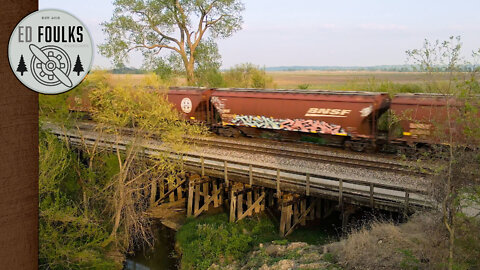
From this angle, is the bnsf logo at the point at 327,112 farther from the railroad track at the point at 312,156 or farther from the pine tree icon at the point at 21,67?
the pine tree icon at the point at 21,67

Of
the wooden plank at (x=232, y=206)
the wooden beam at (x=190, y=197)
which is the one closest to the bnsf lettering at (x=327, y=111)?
the wooden plank at (x=232, y=206)

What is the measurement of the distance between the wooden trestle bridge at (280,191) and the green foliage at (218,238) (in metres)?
0.61

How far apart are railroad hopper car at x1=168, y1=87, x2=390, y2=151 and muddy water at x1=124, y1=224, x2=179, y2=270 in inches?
318

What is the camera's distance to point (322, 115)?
20.8 m

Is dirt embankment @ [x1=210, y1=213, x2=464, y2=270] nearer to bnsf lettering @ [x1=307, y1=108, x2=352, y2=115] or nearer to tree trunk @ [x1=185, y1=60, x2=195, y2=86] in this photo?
bnsf lettering @ [x1=307, y1=108, x2=352, y2=115]

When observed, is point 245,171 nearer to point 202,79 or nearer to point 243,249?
point 243,249

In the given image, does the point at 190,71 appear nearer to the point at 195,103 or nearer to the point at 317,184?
the point at 195,103

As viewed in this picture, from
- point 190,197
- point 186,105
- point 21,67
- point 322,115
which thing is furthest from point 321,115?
point 21,67

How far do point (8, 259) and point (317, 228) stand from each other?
1683 centimetres

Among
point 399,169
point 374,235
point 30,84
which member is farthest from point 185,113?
point 30,84

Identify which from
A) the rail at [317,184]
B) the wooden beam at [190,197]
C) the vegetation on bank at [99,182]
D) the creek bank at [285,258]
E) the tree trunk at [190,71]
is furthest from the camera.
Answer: the tree trunk at [190,71]

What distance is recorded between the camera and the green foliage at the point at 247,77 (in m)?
41.6

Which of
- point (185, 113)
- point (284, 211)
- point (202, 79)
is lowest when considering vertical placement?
point (284, 211)

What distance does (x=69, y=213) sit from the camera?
13.4m
